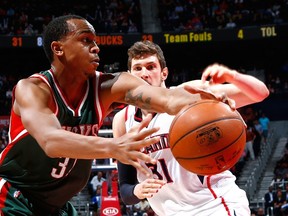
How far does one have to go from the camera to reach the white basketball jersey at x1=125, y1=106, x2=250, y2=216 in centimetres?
396

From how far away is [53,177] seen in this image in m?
3.54

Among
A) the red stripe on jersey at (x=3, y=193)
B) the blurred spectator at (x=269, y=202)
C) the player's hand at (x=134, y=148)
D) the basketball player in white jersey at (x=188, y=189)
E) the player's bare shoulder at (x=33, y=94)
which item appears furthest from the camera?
the blurred spectator at (x=269, y=202)

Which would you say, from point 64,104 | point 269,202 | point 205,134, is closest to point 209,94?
point 205,134

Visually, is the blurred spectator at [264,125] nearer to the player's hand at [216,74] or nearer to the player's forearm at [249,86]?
the player's forearm at [249,86]

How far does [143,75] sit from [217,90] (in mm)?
748

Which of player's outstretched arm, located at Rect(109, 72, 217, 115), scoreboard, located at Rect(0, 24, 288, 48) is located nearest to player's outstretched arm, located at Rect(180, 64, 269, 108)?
player's outstretched arm, located at Rect(109, 72, 217, 115)

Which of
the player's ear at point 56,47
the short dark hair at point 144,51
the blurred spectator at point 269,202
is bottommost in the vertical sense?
the blurred spectator at point 269,202

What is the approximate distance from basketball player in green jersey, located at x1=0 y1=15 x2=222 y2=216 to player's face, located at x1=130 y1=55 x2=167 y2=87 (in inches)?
31.3

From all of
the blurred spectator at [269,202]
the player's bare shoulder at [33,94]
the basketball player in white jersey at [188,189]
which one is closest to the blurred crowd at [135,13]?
the blurred spectator at [269,202]

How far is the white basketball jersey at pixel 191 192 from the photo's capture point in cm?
396

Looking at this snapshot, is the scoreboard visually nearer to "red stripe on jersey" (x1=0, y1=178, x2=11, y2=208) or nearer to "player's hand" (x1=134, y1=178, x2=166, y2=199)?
"player's hand" (x1=134, y1=178, x2=166, y2=199)

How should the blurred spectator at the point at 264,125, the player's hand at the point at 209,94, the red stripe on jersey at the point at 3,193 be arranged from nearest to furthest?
the player's hand at the point at 209,94 < the red stripe on jersey at the point at 3,193 < the blurred spectator at the point at 264,125

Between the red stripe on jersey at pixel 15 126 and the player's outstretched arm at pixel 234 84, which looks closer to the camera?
the player's outstretched arm at pixel 234 84

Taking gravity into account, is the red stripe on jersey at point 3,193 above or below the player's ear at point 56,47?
below
